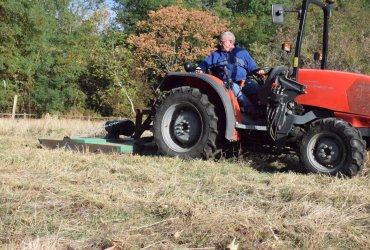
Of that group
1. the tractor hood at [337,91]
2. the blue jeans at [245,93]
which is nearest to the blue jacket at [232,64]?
the blue jeans at [245,93]

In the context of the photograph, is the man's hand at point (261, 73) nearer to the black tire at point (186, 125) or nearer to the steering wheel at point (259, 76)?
the steering wheel at point (259, 76)

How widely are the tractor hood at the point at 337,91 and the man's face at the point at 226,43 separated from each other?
1.11m

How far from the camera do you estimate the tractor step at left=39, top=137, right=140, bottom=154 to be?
6.61 metres

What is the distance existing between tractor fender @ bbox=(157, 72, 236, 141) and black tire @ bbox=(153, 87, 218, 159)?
166mm

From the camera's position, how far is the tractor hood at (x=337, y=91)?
550cm

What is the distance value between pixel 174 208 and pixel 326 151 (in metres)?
2.44

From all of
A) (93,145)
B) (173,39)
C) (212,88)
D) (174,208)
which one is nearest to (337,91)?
(212,88)

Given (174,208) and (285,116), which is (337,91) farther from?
(174,208)

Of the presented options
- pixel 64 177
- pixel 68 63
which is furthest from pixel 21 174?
pixel 68 63

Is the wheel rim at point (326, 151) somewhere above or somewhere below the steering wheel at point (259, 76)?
below

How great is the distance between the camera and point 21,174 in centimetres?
493

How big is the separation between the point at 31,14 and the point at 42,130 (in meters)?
16.4

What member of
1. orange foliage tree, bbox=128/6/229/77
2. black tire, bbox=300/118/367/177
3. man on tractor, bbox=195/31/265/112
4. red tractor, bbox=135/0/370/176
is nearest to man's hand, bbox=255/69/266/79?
man on tractor, bbox=195/31/265/112

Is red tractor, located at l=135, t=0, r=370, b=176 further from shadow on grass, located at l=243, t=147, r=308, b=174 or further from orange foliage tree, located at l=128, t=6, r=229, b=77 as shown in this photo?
orange foliage tree, located at l=128, t=6, r=229, b=77
